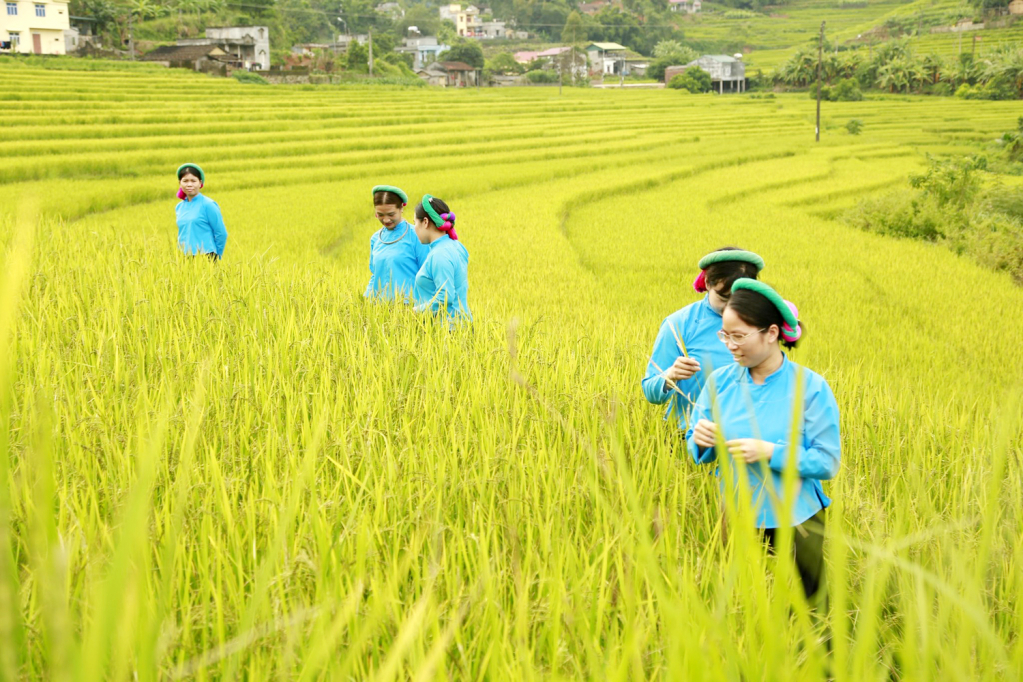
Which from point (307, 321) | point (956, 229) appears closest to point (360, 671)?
point (307, 321)

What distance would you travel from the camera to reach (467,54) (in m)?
57.8

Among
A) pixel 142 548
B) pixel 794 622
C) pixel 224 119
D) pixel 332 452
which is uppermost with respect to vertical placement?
pixel 224 119

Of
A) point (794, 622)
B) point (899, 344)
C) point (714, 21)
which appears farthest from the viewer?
point (714, 21)

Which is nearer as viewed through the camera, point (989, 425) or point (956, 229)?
point (989, 425)

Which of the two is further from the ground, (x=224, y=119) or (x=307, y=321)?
(x=224, y=119)

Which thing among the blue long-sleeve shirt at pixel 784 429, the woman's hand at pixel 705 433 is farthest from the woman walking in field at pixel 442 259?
the woman's hand at pixel 705 433

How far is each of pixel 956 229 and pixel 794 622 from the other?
11.2 metres

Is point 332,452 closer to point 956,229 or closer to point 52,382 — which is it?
point 52,382

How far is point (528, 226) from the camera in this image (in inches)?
449

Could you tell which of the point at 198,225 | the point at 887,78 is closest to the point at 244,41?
the point at 887,78

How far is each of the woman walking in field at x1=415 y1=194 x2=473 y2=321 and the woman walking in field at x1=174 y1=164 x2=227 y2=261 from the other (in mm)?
2041

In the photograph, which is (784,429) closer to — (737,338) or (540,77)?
(737,338)

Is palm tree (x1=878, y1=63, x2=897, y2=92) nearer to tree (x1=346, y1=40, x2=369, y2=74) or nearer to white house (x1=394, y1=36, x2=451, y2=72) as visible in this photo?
tree (x1=346, y1=40, x2=369, y2=74)

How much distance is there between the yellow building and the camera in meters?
34.8
